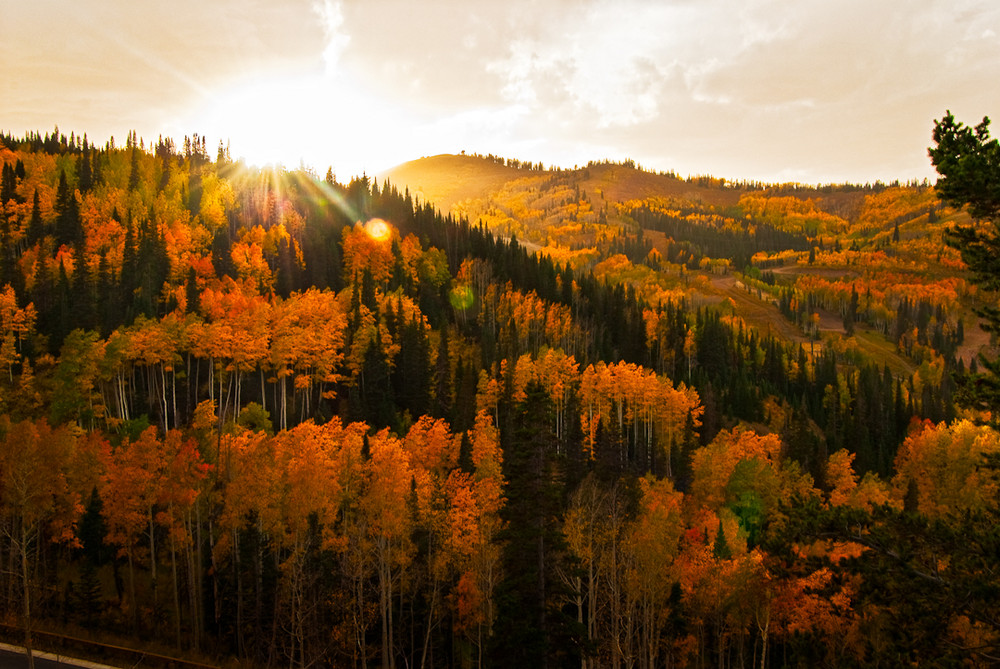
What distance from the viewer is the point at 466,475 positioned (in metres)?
51.9

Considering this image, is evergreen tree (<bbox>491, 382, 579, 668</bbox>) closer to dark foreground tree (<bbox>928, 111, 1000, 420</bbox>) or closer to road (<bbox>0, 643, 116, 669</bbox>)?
road (<bbox>0, 643, 116, 669</bbox>)

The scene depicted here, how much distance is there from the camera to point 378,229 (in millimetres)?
139875

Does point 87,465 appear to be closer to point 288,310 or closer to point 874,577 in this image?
point 288,310

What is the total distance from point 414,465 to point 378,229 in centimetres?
9351

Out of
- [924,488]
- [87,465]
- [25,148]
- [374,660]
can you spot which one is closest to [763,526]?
[924,488]

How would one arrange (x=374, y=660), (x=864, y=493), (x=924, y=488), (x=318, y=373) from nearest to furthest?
(x=374, y=660), (x=864, y=493), (x=924, y=488), (x=318, y=373)

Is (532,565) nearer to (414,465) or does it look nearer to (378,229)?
(414,465)

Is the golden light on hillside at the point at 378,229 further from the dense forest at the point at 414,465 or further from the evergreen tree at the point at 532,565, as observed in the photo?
the evergreen tree at the point at 532,565

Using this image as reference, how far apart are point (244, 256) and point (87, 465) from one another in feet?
214

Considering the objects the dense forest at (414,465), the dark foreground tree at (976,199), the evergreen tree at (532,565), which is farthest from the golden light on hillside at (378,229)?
the dark foreground tree at (976,199)

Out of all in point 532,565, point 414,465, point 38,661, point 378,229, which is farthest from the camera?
point 378,229

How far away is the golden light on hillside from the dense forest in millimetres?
929

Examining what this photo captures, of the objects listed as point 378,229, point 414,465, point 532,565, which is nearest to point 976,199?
point 532,565

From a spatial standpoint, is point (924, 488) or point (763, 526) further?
point (924, 488)
